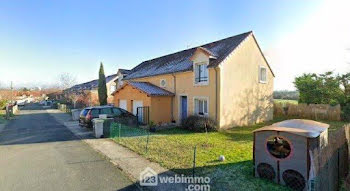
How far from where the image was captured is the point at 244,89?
1720 centimetres

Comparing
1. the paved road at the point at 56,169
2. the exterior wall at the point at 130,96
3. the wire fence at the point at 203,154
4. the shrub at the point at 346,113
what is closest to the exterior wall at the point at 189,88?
the exterior wall at the point at 130,96

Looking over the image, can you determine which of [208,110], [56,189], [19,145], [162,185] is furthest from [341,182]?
[19,145]

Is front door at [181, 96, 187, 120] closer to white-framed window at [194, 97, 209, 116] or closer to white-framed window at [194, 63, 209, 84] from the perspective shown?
white-framed window at [194, 97, 209, 116]

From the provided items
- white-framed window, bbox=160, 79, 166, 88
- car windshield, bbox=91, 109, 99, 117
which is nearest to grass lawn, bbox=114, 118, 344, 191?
car windshield, bbox=91, 109, 99, 117

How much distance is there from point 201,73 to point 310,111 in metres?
13.5

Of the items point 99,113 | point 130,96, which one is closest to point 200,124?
point 99,113

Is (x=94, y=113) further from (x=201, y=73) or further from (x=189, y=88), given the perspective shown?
(x=201, y=73)

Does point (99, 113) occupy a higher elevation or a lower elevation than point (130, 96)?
lower

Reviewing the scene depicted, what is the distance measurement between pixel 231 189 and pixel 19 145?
1126 centimetres

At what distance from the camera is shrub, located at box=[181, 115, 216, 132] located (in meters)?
15.0

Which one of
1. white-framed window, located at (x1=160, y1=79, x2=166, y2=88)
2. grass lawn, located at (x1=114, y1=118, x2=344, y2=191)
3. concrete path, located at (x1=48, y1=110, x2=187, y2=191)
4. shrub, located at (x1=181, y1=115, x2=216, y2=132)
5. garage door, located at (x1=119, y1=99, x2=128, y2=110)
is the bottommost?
concrete path, located at (x1=48, y1=110, x2=187, y2=191)

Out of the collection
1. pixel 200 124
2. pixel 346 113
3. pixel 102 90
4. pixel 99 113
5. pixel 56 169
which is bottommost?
pixel 56 169

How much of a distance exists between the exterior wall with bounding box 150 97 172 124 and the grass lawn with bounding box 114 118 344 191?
373 centimetres

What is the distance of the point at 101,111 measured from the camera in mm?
16578
